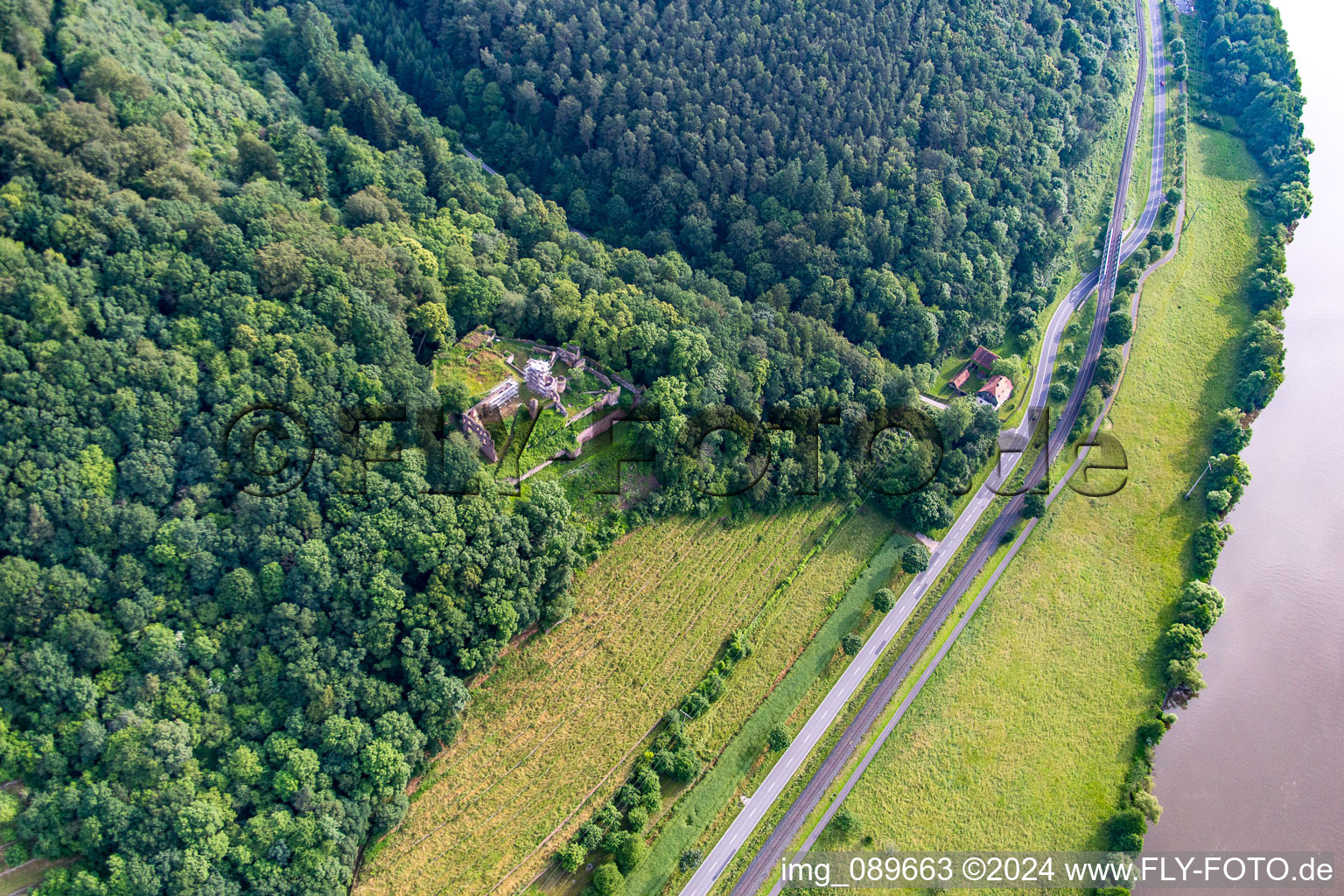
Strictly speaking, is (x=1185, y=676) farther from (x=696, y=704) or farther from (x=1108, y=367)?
(x=696, y=704)

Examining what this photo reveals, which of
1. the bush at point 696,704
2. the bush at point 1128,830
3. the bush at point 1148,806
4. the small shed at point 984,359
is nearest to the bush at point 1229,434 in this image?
the small shed at point 984,359

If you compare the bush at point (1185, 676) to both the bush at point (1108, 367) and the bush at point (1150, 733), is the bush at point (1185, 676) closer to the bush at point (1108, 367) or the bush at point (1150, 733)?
the bush at point (1150, 733)

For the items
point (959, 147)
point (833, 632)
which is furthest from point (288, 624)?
point (959, 147)

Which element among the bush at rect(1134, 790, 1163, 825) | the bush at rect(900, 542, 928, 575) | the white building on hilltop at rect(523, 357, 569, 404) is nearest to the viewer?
the bush at rect(1134, 790, 1163, 825)

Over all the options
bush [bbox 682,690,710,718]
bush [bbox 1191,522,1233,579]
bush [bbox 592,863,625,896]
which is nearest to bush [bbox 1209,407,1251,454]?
bush [bbox 1191,522,1233,579]

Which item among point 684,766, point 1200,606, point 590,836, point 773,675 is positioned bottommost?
point 590,836

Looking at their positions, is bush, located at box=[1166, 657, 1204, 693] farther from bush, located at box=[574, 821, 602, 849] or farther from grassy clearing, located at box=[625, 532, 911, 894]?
bush, located at box=[574, 821, 602, 849]

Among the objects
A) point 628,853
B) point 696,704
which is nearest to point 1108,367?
point 696,704
